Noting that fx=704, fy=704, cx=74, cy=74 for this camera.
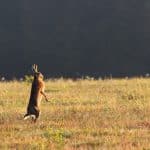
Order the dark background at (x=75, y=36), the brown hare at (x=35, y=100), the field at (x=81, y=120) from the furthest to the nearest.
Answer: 1. the dark background at (x=75, y=36)
2. the brown hare at (x=35, y=100)
3. the field at (x=81, y=120)

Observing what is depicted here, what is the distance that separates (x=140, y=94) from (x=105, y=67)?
80.1ft

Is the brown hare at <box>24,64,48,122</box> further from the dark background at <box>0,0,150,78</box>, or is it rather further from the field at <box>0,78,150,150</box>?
the dark background at <box>0,0,150,78</box>

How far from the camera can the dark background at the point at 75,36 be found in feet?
142

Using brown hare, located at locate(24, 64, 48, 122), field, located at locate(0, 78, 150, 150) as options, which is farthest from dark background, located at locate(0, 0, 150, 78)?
brown hare, located at locate(24, 64, 48, 122)

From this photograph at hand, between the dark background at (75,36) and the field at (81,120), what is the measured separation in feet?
70.7

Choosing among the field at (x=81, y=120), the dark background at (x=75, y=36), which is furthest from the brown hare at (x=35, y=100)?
the dark background at (x=75, y=36)

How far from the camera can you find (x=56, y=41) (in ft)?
157

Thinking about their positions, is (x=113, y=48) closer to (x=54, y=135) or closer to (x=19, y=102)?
(x=19, y=102)

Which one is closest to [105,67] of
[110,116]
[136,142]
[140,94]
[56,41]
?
[56,41]

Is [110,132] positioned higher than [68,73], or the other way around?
[68,73]

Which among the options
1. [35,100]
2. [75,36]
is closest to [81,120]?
[35,100]

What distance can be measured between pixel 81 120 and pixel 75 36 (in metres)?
34.2

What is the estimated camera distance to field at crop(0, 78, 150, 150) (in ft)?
38.9

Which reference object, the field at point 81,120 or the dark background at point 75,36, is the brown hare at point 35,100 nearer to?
the field at point 81,120
